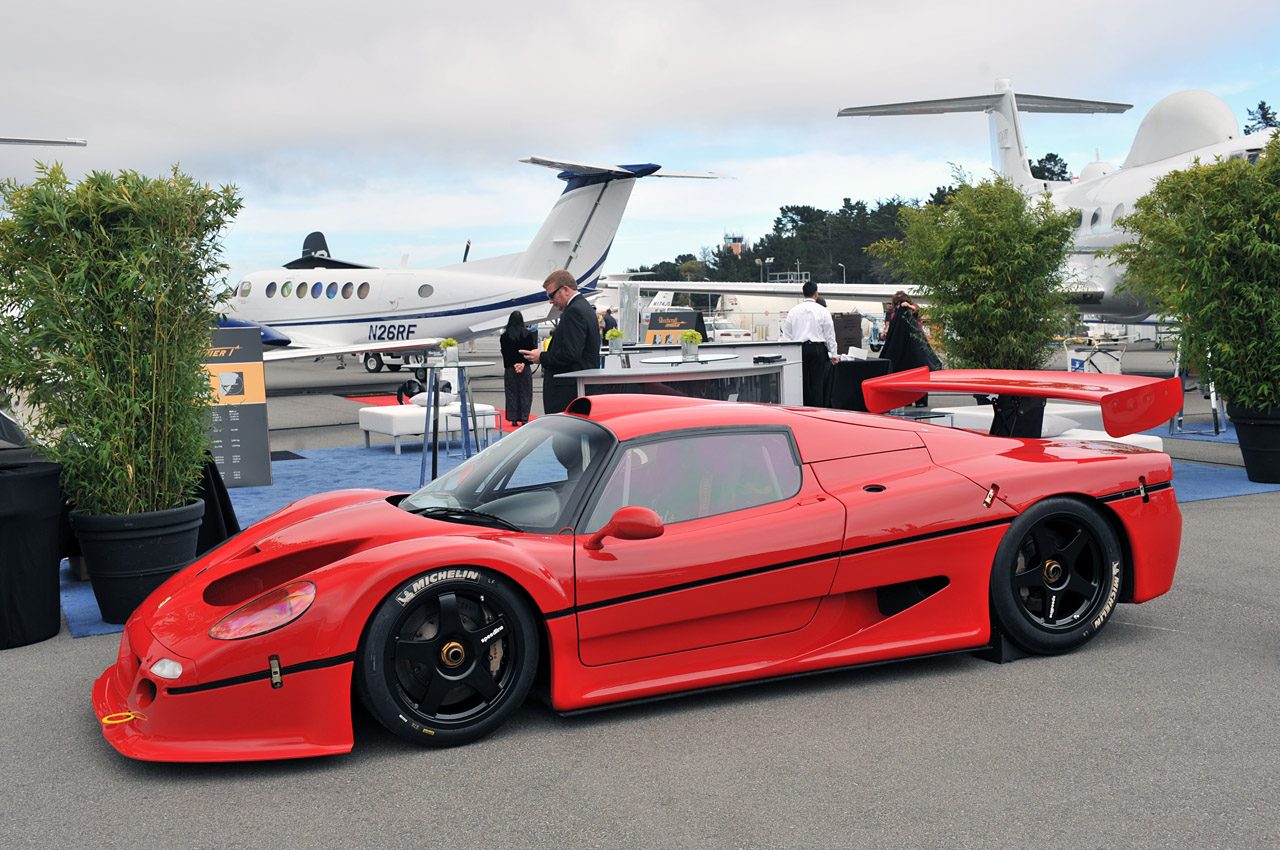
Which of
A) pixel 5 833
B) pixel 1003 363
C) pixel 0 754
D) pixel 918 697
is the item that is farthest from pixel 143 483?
pixel 1003 363

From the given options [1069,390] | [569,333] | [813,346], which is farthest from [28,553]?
[813,346]

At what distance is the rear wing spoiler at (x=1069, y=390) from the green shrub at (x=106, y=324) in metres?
3.66

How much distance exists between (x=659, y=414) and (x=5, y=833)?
2678 mm

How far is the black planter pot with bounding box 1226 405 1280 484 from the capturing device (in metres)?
9.53

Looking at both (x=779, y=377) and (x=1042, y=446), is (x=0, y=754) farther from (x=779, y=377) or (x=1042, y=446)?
(x=779, y=377)

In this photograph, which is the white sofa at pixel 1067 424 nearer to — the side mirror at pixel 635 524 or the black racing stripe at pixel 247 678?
the side mirror at pixel 635 524

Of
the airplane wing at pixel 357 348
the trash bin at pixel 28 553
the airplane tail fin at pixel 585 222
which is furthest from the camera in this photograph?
the airplane tail fin at pixel 585 222

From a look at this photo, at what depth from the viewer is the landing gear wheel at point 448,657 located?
3.78 meters

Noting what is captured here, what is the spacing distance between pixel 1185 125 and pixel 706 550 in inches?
911

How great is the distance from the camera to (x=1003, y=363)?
1225 cm

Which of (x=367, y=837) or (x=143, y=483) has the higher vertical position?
(x=143, y=483)

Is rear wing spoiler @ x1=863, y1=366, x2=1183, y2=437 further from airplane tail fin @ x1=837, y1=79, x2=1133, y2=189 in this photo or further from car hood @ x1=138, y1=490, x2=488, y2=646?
airplane tail fin @ x1=837, y1=79, x2=1133, y2=189

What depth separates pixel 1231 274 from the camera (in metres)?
9.80

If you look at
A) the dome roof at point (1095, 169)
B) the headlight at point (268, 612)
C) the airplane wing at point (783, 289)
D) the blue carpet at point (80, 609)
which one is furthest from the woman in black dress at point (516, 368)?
the dome roof at point (1095, 169)
